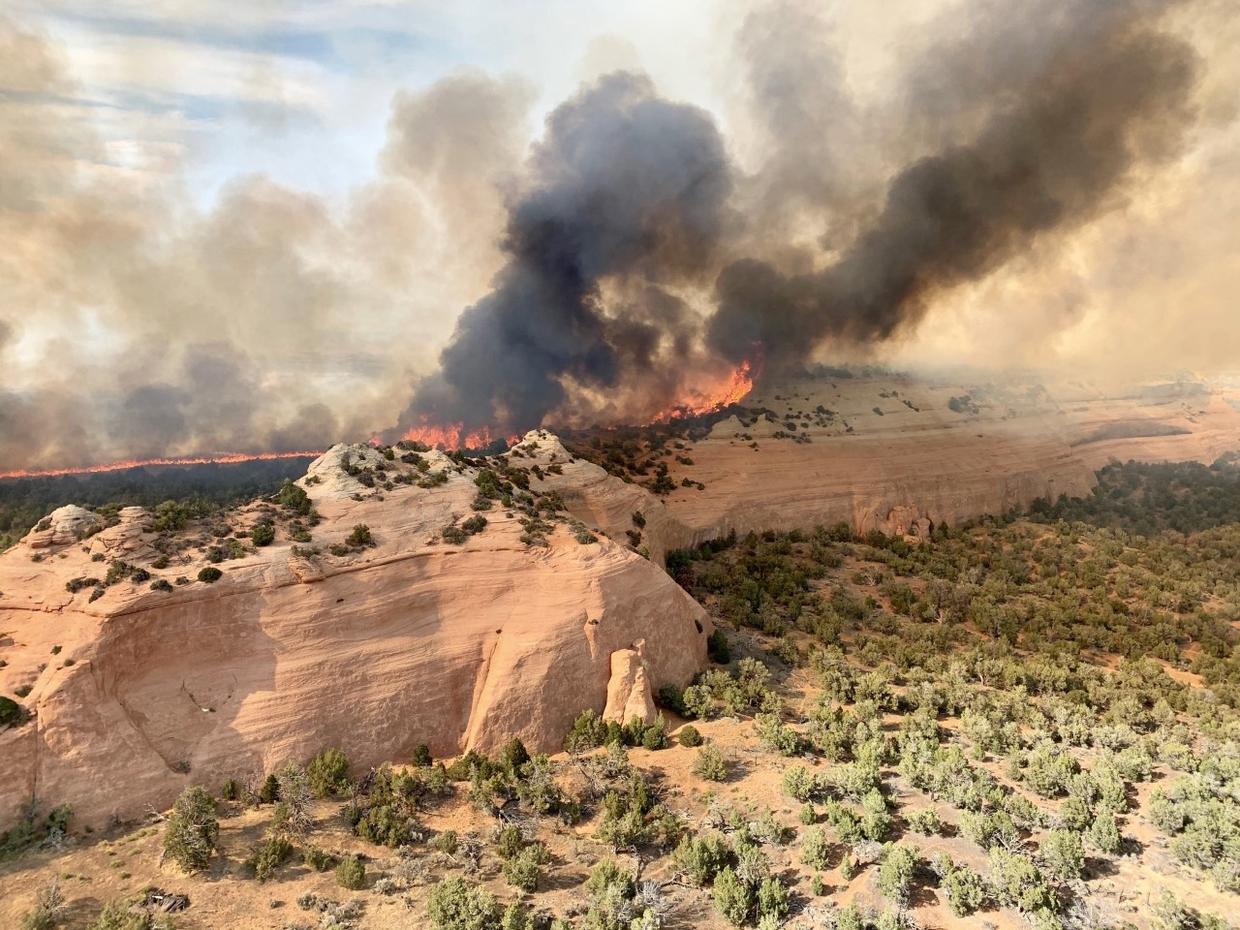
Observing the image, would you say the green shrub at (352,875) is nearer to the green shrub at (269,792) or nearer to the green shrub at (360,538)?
the green shrub at (269,792)

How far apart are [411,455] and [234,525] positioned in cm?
928

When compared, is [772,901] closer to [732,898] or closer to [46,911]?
[732,898]

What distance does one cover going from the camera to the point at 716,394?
77688 mm

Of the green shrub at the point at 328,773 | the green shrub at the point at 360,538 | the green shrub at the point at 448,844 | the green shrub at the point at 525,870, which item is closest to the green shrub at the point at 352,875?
the green shrub at the point at 448,844

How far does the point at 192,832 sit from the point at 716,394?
67198 mm

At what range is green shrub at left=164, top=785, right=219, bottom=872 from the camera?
722 inches

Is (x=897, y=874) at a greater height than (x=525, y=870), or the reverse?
(x=525, y=870)

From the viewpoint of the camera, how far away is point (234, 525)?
86.7ft

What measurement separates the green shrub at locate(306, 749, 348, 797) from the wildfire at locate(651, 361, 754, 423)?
56676mm

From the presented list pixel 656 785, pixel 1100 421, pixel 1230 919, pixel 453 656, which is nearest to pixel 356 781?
pixel 453 656

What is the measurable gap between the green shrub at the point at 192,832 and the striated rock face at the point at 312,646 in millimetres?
2521

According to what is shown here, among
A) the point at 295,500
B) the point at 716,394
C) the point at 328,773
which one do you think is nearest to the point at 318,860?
the point at 328,773

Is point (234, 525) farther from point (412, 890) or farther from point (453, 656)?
point (412, 890)

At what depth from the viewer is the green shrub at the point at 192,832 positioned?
1833 centimetres
